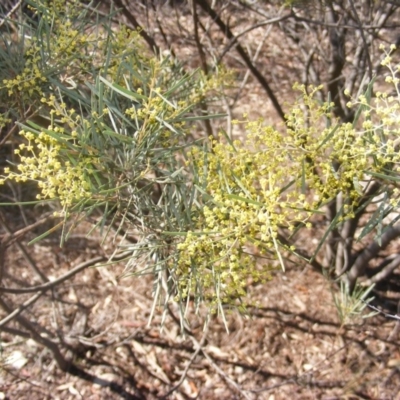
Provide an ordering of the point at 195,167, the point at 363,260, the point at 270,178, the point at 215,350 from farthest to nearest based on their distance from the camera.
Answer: the point at 215,350, the point at 363,260, the point at 195,167, the point at 270,178

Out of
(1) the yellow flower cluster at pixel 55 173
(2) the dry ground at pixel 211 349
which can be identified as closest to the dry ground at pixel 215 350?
(2) the dry ground at pixel 211 349

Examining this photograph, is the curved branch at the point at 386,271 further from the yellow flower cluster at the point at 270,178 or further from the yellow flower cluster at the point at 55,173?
the yellow flower cluster at the point at 55,173

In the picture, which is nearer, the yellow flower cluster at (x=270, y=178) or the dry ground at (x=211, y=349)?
the yellow flower cluster at (x=270, y=178)

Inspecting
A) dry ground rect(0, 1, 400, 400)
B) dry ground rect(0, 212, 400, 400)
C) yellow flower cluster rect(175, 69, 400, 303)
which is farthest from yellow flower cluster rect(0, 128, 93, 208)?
dry ground rect(0, 212, 400, 400)

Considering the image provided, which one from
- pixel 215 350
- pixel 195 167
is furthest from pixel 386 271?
pixel 195 167

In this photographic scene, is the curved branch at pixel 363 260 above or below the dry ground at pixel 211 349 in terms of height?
above

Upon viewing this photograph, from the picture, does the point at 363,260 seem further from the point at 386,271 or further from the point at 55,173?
the point at 55,173

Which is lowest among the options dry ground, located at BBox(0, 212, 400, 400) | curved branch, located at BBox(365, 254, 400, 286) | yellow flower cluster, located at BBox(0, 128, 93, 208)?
dry ground, located at BBox(0, 212, 400, 400)

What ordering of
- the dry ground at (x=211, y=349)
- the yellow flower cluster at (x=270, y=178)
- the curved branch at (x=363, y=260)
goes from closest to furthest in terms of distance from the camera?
1. the yellow flower cluster at (x=270, y=178)
2. the curved branch at (x=363, y=260)
3. the dry ground at (x=211, y=349)

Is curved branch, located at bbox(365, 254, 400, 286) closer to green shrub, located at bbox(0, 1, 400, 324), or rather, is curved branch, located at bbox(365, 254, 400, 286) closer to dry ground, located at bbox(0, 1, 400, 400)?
dry ground, located at bbox(0, 1, 400, 400)

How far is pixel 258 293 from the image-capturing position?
9.34 feet

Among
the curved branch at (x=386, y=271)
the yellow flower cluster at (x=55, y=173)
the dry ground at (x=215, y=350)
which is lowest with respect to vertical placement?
the dry ground at (x=215, y=350)

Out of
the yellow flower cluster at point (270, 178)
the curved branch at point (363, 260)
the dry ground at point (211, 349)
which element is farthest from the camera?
the dry ground at point (211, 349)

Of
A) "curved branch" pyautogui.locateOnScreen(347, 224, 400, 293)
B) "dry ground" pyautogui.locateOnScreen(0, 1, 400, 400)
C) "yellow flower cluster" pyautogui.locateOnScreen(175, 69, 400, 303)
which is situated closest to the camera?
"yellow flower cluster" pyautogui.locateOnScreen(175, 69, 400, 303)
